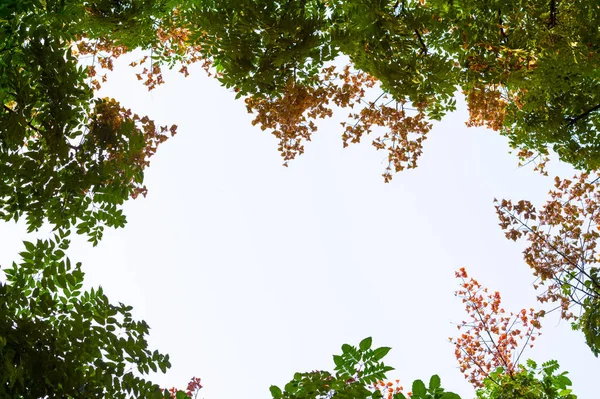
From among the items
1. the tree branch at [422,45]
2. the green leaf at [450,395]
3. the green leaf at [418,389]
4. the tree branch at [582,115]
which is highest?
the tree branch at [582,115]

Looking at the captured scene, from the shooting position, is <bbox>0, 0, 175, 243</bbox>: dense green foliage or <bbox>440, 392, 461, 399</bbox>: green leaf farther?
<bbox>0, 0, 175, 243</bbox>: dense green foliage

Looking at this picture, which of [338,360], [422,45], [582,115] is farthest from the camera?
[582,115]

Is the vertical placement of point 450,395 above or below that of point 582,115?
below

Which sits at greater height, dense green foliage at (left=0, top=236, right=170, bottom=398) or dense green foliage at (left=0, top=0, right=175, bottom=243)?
dense green foliage at (left=0, top=0, right=175, bottom=243)

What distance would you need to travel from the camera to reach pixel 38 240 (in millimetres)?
3578

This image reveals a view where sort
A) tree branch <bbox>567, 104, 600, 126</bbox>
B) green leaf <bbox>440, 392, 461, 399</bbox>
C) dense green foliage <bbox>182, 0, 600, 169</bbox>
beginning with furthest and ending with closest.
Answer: tree branch <bbox>567, 104, 600, 126</bbox>, dense green foliage <bbox>182, 0, 600, 169</bbox>, green leaf <bbox>440, 392, 461, 399</bbox>

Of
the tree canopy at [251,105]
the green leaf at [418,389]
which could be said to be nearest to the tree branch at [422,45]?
the tree canopy at [251,105]

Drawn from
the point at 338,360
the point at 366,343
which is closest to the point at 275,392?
the point at 338,360

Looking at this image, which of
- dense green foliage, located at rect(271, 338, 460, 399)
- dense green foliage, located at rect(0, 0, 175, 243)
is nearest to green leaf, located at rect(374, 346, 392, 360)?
dense green foliage, located at rect(271, 338, 460, 399)

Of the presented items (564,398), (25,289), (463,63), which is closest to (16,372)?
(25,289)

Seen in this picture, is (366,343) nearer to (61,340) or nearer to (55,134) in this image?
(61,340)

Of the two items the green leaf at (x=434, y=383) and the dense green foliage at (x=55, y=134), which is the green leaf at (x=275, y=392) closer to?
the green leaf at (x=434, y=383)

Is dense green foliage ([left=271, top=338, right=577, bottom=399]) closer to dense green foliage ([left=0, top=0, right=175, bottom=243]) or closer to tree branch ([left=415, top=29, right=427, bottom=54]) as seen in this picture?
dense green foliage ([left=0, top=0, right=175, bottom=243])

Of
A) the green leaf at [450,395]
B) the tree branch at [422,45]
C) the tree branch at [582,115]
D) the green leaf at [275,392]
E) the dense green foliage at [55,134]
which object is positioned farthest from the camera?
the tree branch at [582,115]
